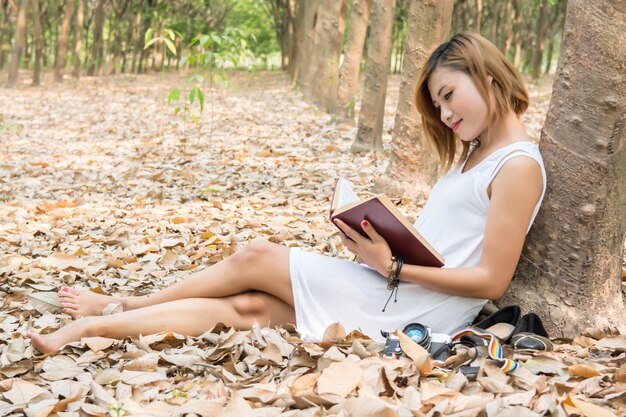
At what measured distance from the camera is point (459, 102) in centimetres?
322

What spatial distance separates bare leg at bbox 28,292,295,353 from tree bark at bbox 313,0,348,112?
10.7 m

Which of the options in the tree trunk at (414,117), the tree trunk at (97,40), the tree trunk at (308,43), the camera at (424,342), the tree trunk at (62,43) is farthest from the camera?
the tree trunk at (97,40)

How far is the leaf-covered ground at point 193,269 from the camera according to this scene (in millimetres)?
2592

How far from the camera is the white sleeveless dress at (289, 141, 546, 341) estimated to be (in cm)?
326

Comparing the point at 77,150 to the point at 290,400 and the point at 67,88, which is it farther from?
the point at 67,88

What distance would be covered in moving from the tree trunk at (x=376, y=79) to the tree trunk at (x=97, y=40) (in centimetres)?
1713

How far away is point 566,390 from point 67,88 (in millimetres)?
19451

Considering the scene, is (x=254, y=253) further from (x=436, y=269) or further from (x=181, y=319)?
(x=436, y=269)

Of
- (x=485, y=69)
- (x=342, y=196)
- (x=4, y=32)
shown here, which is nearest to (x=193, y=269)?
(x=342, y=196)

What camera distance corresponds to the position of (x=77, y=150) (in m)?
10.1

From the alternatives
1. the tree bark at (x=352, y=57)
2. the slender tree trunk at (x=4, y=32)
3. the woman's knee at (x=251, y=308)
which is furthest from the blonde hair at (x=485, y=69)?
the slender tree trunk at (x=4, y=32)

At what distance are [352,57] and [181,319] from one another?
346 inches

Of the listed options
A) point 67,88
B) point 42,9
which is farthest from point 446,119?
point 42,9

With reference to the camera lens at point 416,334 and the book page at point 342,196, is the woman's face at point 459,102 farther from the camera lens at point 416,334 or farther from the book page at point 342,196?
the camera lens at point 416,334
